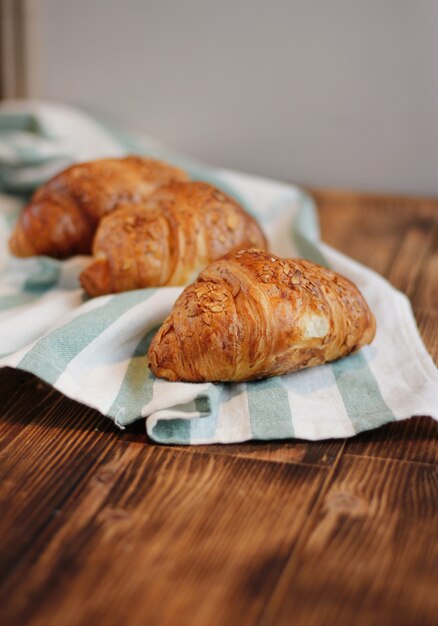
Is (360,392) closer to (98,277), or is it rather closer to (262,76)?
(98,277)

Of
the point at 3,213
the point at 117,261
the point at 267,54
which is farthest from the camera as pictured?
the point at 267,54

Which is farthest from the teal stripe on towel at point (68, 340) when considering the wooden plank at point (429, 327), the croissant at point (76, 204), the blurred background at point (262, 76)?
the blurred background at point (262, 76)

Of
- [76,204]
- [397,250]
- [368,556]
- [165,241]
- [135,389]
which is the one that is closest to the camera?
[368,556]

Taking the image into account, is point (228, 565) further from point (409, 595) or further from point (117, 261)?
point (117, 261)

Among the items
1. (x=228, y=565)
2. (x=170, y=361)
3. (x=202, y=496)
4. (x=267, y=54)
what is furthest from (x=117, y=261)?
(x=267, y=54)

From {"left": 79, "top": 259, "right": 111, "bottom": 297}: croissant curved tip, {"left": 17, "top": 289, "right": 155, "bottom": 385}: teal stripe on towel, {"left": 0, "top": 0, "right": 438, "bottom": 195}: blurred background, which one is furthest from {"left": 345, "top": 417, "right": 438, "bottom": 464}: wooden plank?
{"left": 0, "top": 0, "right": 438, "bottom": 195}: blurred background

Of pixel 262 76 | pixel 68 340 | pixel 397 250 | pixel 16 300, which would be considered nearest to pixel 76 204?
pixel 16 300
